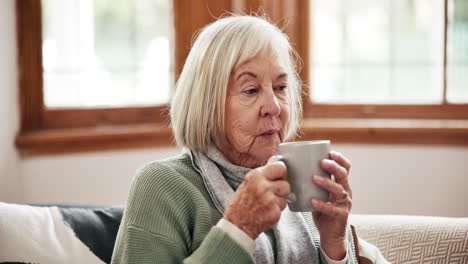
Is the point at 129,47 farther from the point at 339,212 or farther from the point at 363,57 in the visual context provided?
the point at 339,212

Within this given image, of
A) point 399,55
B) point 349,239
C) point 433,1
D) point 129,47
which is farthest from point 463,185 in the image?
point 129,47

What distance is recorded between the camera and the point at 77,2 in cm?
281

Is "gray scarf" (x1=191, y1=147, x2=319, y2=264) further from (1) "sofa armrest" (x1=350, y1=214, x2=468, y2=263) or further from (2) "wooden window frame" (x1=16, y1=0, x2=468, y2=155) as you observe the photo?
(2) "wooden window frame" (x1=16, y1=0, x2=468, y2=155)

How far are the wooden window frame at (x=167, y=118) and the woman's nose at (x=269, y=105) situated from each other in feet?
4.64

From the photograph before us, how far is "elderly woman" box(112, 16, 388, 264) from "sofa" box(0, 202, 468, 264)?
0.81 feet

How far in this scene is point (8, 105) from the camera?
2561 mm

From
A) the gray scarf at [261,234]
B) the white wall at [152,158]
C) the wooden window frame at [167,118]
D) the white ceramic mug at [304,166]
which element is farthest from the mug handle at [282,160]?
the white wall at [152,158]

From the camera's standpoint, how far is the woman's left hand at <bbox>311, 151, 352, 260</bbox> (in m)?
1.04

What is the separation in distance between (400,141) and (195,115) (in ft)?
5.40

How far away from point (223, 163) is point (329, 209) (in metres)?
0.32

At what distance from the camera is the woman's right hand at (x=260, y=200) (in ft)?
3.35

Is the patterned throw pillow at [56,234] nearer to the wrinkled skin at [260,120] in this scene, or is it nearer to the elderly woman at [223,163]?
the elderly woman at [223,163]

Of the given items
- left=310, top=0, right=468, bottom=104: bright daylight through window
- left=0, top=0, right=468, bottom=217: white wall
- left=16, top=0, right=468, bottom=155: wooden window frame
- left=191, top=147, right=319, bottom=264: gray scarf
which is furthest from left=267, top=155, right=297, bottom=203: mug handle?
left=310, top=0, right=468, bottom=104: bright daylight through window

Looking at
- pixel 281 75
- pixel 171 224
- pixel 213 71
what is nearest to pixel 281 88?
pixel 281 75
